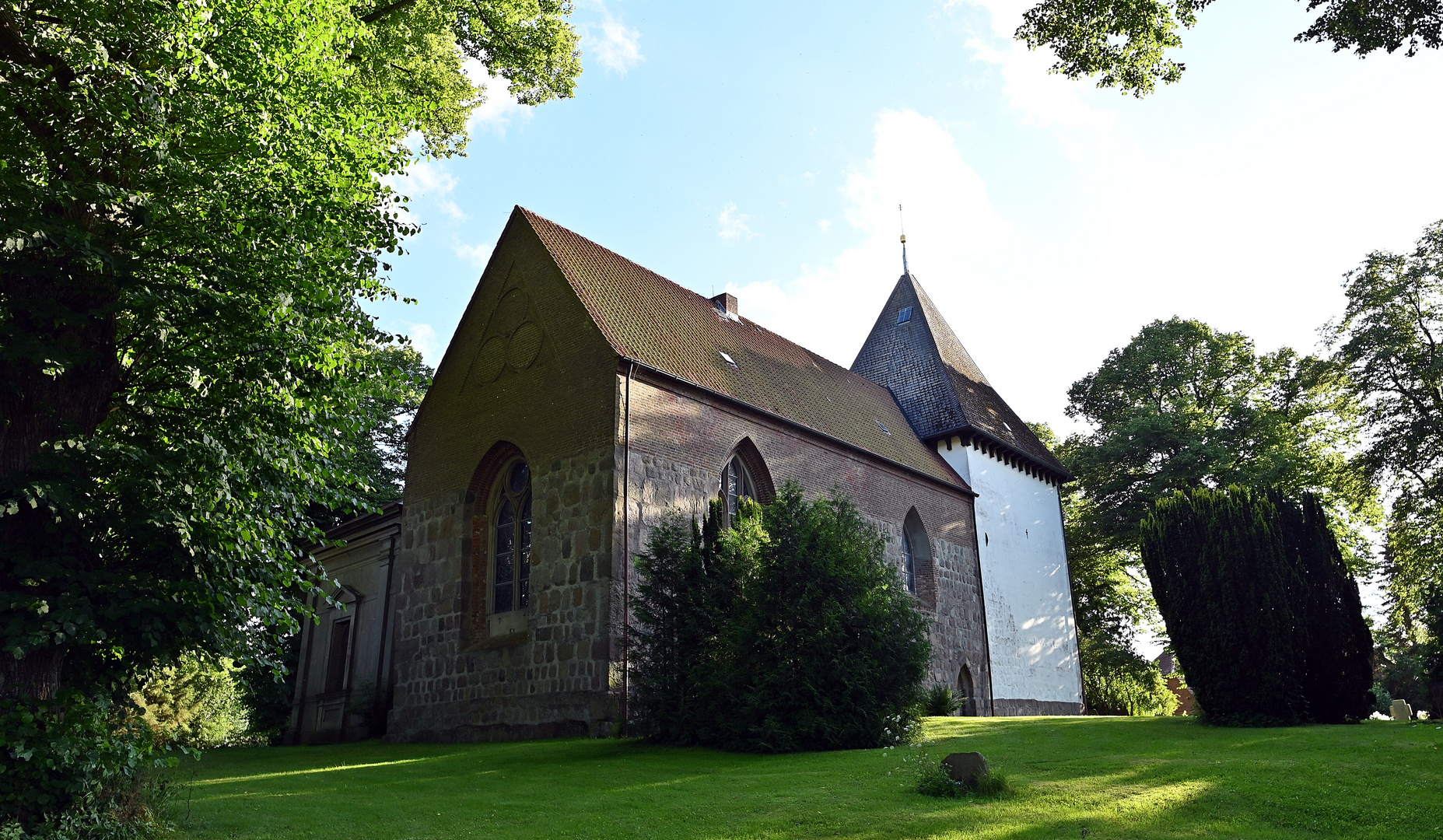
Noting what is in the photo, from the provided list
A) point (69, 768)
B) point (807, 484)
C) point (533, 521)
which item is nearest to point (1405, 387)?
point (807, 484)

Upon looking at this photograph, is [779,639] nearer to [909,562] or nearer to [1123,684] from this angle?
[909,562]

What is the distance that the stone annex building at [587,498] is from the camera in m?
15.9

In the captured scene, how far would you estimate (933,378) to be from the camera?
28406 millimetres

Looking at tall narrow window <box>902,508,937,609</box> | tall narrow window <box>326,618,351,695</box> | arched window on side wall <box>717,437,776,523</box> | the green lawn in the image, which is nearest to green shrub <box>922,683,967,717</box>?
tall narrow window <box>902,508,937,609</box>

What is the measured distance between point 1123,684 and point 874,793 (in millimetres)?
23876

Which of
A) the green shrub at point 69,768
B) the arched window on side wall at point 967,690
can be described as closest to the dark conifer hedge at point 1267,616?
the arched window on side wall at point 967,690

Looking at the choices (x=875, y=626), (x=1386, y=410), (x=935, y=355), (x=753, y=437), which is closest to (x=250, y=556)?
(x=875, y=626)

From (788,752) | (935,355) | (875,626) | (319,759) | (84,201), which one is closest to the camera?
(84,201)

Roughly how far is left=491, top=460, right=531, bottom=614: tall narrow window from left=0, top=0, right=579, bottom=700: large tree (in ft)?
24.0

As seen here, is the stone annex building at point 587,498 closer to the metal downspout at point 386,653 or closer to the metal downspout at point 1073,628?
the metal downspout at point 386,653

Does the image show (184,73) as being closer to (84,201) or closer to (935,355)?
(84,201)

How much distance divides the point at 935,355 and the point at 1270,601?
16029 millimetres

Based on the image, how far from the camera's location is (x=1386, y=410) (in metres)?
24.4

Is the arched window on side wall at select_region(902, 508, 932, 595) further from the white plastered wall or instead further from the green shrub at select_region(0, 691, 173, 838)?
the green shrub at select_region(0, 691, 173, 838)
